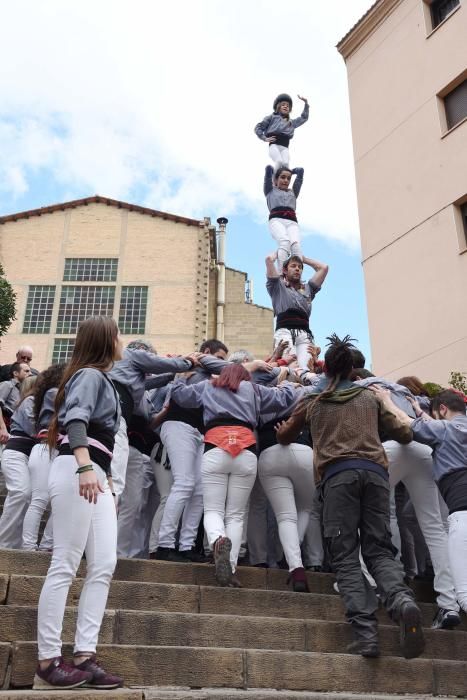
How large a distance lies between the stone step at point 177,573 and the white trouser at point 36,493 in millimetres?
1057

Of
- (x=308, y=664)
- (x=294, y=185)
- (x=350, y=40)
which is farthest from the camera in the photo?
(x=350, y=40)

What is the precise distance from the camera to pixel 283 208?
12172 millimetres

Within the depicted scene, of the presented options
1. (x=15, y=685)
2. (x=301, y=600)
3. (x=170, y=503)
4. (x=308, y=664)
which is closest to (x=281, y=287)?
A: (x=170, y=503)

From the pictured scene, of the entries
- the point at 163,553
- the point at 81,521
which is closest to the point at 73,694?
the point at 81,521

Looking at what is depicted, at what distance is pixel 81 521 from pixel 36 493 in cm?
272

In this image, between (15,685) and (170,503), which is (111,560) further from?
(170,503)

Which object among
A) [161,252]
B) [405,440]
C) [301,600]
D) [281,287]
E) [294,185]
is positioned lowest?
[301,600]

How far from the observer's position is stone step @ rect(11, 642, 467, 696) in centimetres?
380

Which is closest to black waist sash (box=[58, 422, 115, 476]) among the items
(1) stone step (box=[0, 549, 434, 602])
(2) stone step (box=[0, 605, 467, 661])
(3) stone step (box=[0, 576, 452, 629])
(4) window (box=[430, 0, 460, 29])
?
(2) stone step (box=[0, 605, 467, 661])

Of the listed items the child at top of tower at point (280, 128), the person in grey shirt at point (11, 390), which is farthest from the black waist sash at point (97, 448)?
the child at top of tower at point (280, 128)

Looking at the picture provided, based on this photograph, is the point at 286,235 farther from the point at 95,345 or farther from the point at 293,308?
the point at 95,345

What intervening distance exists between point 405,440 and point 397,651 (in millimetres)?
1551

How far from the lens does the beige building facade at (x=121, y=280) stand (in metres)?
30.6

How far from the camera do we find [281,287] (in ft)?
34.0
